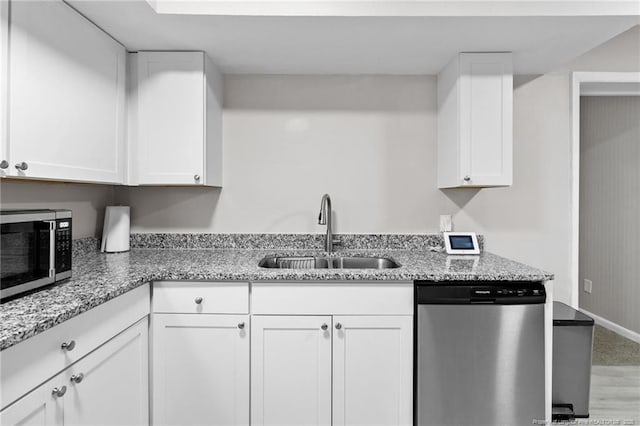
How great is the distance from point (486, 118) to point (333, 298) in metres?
1.27

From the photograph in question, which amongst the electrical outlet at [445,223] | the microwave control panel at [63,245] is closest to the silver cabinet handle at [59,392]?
the microwave control panel at [63,245]

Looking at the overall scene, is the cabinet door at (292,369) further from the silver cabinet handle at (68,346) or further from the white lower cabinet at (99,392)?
the silver cabinet handle at (68,346)

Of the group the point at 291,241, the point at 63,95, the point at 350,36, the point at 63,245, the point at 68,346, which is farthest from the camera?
the point at 291,241

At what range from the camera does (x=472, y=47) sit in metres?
2.10

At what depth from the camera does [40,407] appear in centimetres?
111

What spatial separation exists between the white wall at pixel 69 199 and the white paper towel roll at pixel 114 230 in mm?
91

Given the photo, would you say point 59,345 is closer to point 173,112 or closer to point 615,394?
point 173,112

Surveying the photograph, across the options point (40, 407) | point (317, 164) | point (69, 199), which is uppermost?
point (317, 164)

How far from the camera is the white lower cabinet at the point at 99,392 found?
110 cm

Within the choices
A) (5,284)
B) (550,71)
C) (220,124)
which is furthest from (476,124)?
(5,284)

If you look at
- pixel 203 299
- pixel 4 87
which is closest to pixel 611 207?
pixel 203 299

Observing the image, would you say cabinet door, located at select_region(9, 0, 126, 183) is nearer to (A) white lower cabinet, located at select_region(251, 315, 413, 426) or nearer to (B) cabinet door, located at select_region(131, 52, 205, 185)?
(B) cabinet door, located at select_region(131, 52, 205, 185)

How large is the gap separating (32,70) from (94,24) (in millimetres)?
529

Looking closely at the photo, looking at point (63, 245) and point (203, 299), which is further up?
point (63, 245)
